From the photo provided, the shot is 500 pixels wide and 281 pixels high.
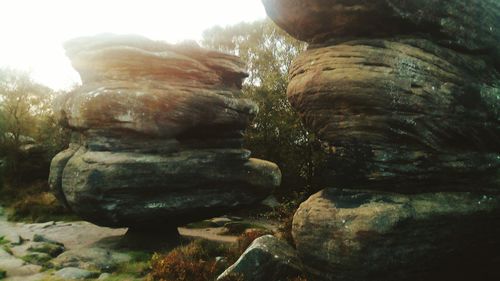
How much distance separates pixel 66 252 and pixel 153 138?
224 inches

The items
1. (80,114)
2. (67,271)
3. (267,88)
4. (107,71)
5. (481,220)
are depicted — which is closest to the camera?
(481,220)

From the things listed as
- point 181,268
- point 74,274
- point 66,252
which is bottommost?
point 66,252

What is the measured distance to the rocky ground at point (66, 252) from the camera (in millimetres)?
13742

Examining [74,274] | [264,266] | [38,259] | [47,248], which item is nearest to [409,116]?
[264,266]

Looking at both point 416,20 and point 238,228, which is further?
point 238,228

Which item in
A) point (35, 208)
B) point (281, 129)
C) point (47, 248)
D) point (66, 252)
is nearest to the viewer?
point (66, 252)

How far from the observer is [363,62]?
9945mm

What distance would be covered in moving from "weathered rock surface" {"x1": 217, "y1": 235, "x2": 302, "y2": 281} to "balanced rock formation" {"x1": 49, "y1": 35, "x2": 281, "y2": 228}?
19.8ft

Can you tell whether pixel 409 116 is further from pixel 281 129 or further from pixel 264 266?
pixel 281 129

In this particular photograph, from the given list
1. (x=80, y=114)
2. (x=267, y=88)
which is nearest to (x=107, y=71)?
(x=80, y=114)

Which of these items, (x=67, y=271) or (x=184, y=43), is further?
(x=184, y=43)

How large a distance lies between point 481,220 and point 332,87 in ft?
15.6

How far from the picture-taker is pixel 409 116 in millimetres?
9602

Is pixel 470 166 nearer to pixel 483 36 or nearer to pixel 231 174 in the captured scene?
pixel 483 36
